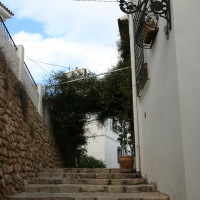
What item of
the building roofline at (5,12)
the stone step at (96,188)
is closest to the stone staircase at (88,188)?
the stone step at (96,188)

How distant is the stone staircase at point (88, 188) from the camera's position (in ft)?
17.9

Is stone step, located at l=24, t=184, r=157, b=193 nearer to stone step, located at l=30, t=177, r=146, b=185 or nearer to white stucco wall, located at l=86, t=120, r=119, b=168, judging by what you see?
stone step, located at l=30, t=177, r=146, b=185

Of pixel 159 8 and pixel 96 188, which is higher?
pixel 159 8

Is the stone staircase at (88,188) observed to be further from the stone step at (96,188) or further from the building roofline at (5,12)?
the building roofline at (5,12)

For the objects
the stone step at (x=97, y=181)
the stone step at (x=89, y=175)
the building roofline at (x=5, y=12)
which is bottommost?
the stone step at (x=97, y=181)

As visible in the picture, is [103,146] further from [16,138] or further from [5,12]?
[16,138]

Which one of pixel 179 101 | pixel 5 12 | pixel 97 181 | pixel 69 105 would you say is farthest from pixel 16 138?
pixel 5 12

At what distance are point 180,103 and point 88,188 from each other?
2979mm

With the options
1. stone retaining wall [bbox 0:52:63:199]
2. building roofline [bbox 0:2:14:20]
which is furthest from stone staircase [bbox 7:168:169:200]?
building roofline [bbox 0:2:14:20]

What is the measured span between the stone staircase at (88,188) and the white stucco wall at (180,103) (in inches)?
26.1

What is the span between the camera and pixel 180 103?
4.13 metres

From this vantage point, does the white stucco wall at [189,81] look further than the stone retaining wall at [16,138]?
No

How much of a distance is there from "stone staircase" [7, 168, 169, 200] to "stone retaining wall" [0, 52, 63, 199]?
30 centimetres

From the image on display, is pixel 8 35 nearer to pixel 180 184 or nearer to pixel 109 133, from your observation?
pixel 180 184
